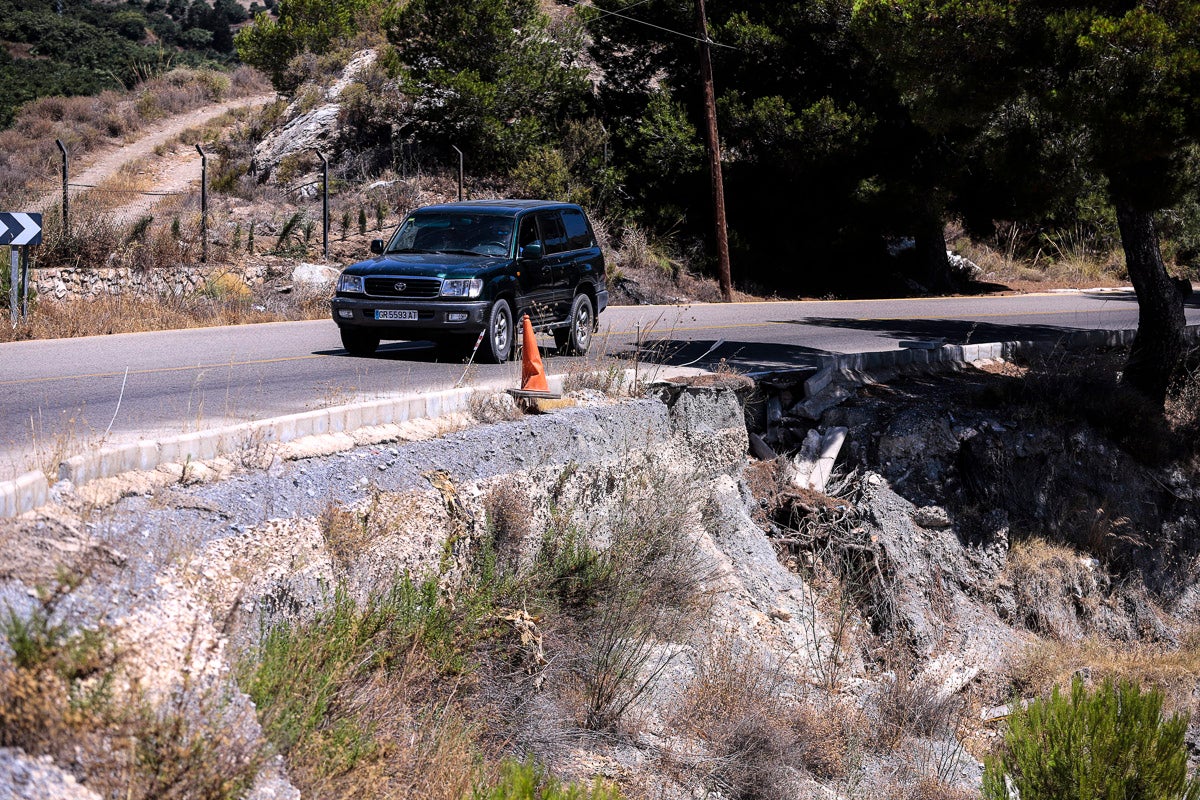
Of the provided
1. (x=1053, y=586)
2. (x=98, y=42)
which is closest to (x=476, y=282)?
(x=1053, y=586)

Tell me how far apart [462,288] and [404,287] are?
0.71m

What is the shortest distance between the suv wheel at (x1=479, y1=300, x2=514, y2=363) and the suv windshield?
79 cm

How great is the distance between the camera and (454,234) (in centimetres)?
1316

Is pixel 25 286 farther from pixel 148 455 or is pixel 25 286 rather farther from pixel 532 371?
pixel 148 455

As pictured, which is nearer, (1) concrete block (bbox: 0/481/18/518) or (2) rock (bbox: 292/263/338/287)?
(1) concrete block (bbox: 0/481/18/518)

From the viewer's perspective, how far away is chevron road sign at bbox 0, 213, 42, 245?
14.0m

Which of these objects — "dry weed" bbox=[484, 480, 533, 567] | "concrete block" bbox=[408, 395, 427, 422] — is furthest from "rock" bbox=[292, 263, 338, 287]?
"dry weed" bbox=[484, 480, 533, 567]

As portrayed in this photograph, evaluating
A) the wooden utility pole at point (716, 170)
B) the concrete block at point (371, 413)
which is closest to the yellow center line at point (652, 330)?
the concrete block at point (371, 413)

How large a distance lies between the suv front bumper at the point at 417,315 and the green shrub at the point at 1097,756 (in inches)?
283

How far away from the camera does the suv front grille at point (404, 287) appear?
39.6 ft

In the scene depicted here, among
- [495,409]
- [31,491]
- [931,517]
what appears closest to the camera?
[31,491]

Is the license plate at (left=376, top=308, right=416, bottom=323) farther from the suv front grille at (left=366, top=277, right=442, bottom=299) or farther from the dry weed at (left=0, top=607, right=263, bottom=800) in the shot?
the dry weed at (left=0, top=607, right=263, bottom=800)

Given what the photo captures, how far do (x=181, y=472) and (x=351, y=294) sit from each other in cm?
706

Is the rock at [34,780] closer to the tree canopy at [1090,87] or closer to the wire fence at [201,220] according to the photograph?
the tree canopy at [1090,87]
